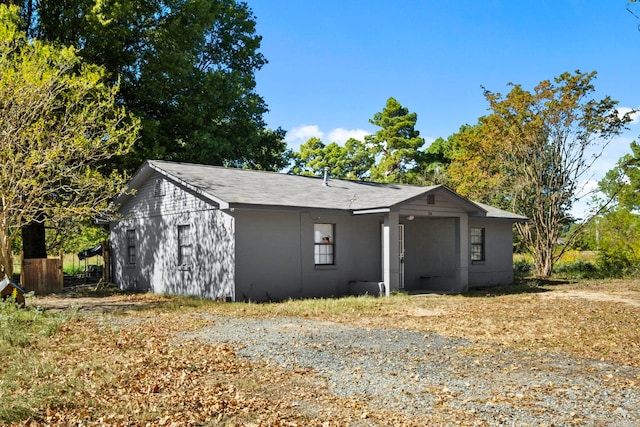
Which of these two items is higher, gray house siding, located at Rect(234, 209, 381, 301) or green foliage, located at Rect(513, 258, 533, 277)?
gray house siding, located at Rect(234, 209, 381, 301)

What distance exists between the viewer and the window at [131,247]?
21406 millimetres

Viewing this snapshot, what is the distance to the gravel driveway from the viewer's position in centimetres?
591

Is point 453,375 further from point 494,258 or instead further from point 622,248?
point 622,248

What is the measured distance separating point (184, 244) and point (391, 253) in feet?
21.9

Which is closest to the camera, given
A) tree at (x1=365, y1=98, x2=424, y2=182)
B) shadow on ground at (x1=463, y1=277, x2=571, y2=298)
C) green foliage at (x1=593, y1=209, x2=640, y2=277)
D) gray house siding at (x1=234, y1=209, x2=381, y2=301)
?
gray house siding at (x1=234, y1=209, x2=381, y2=301)

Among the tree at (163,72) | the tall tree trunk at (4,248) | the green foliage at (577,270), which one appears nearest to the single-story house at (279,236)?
the tree at (163,72)

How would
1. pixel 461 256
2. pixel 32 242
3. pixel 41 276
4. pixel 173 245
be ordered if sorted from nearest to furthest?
pixel 173 245 → pixel 461 256 → pixel 41 276 → pixel 32 242

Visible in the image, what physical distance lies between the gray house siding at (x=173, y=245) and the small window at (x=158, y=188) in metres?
0.04

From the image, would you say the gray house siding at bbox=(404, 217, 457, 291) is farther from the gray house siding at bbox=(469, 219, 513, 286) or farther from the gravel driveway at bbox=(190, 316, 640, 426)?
the gravel driveway at bbox=(190, 316, 640, 426)

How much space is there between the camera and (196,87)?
997 inches

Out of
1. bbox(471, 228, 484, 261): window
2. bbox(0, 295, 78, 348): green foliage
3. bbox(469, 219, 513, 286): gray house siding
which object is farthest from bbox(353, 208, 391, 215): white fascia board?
bbox(0, 295, 78, 348): green foliage

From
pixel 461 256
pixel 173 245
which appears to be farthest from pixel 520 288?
pixel 173 245

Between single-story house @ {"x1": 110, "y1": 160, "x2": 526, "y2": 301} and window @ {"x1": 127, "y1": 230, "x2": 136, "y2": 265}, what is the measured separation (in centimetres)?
4

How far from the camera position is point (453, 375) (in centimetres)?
743
